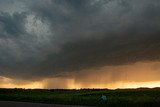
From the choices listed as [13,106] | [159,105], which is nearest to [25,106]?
[13,106]

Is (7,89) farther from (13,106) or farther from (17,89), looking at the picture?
(13,106)

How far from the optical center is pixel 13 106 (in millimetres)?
37906

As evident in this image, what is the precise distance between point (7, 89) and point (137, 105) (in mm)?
85901

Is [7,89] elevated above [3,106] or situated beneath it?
elevated above

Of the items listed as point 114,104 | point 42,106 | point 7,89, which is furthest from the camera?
point 7,89

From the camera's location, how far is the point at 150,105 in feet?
138

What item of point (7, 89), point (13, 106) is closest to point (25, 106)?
point (13, 106)

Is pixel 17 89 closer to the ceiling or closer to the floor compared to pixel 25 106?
closer to the ceiling

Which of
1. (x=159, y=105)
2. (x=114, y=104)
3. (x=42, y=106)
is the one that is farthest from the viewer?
(x=114, y=104)

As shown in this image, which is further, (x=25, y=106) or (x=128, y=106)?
(x=128, y=106)

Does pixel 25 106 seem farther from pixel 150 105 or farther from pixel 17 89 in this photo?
pixel 17 89

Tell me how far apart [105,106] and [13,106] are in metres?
10.4

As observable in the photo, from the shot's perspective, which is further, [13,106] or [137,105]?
[137,105]

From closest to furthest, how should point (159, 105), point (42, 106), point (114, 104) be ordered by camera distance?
1. point (42, 106)
2. point (159, 105)
3. point (114, 104)
